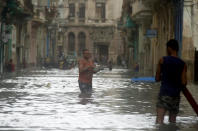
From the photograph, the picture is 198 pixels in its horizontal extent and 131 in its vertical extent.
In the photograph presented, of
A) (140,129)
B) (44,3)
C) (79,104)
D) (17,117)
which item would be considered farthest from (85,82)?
(44,3)

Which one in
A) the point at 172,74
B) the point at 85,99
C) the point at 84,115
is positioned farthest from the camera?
the point at 85,99

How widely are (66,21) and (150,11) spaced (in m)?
52.6

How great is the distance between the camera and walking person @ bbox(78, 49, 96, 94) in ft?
62.5

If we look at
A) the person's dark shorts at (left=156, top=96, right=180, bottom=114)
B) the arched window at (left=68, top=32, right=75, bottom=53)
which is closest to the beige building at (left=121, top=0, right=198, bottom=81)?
the person's dark shorts at (left=156, top=96, right=180, bottom=114)

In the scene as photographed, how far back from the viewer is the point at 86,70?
62.7 ft

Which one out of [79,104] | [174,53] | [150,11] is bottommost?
[79,104]

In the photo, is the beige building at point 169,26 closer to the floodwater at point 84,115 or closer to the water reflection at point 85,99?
the water reflection at point 85,99

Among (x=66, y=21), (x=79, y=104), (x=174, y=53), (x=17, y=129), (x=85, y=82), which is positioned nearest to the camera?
(x=17, y=129)

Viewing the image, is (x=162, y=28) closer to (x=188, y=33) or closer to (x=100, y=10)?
(x=188, y=33)

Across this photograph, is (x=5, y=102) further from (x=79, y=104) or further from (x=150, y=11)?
(x=150, y=11)

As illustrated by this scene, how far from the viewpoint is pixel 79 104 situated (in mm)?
15914

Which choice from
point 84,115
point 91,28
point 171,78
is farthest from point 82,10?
point 171,78

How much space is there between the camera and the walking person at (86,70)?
19.0 meters

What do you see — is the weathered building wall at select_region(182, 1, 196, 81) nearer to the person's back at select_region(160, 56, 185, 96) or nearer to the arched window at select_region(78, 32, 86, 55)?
the person's back at select_region(160, 56, 185, 96)
